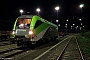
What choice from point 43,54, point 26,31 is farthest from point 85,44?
point 43,54

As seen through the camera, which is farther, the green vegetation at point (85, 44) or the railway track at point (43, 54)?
the green vegetation at point (85, 44)

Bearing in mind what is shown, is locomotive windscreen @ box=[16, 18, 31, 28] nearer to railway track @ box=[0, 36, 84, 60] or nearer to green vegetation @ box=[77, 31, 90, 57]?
railway track @ box=[0, 36, 84, 60]

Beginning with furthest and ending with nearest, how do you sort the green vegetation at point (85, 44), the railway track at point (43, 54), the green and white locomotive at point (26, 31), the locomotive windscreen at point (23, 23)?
the locomotive windscreen at point (23, 23) → the green and white locomotive at point (26, 31) → the green vegetation at point (85, 44) → the railway track at point (43, 54)

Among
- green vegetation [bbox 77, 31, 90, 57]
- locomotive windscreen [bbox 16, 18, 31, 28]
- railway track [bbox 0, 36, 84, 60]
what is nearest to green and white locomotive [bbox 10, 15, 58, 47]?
locomotive windscreen [bbox 16, 18, 31, 28]

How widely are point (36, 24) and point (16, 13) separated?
129ft

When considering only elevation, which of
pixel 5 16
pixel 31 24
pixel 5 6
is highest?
pixel 5 6

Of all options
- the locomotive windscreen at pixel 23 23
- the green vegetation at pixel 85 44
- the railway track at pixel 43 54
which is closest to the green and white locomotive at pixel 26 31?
the locomotive windscreen at pixel 23 23

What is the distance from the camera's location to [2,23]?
3591 centimetres

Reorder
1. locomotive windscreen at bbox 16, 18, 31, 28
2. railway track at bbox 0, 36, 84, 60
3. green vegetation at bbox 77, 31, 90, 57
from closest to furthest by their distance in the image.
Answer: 1. railway track at bbox 0, 36, 84, 60
2. green vegetation at bbox 77, 31, 90, 57
3. locomotive windscreen at bbox 16, 18, 31, 28

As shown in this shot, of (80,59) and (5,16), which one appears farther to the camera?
(5,16)

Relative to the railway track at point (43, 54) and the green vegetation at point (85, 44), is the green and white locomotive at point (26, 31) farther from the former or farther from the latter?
the green vegetation at point (85, 44)

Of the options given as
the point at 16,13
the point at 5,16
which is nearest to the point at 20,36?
the point at 5,16

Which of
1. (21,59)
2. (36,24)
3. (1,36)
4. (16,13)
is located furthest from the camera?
(16,13)

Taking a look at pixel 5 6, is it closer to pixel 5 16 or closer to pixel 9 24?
pixel 5 16
